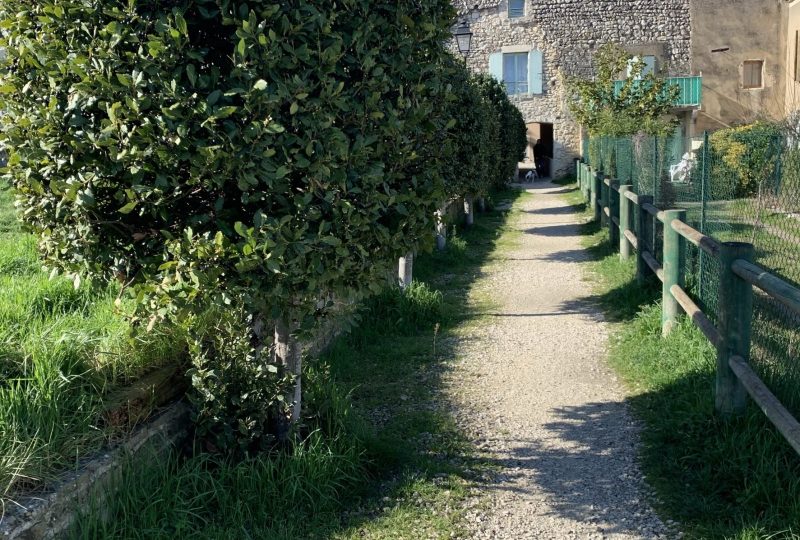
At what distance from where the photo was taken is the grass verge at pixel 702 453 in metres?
3.69

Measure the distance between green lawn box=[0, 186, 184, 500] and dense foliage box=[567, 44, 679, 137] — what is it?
17.8 metres

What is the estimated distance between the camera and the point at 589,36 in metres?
35.6

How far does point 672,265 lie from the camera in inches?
263

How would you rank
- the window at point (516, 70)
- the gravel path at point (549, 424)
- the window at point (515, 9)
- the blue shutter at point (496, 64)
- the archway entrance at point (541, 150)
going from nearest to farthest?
the gravel path at point (549, 424) < the window at point (515, 9) < the blue shutter at point (496, 64) < the window at point (516, 70) < the archway entrance at point (541, 150)

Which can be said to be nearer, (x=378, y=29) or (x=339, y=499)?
(x=378, y=29)

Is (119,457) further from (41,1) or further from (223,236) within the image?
(41,1)

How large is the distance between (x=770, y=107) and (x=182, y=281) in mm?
33643

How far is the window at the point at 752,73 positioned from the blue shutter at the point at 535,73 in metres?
8.68

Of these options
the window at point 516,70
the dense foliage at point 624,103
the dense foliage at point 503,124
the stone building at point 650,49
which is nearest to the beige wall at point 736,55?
the stone building at point 650,49

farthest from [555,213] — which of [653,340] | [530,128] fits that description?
[530,128]

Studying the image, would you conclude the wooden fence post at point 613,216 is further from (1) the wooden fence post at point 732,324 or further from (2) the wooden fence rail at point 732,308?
(1) the wooden fence post at point 732,324

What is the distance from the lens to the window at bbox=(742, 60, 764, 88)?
3259 centimetres

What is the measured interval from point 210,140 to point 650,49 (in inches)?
1379

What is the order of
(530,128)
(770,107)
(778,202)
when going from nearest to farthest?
(778,202) → (770,107) → (530,128)
